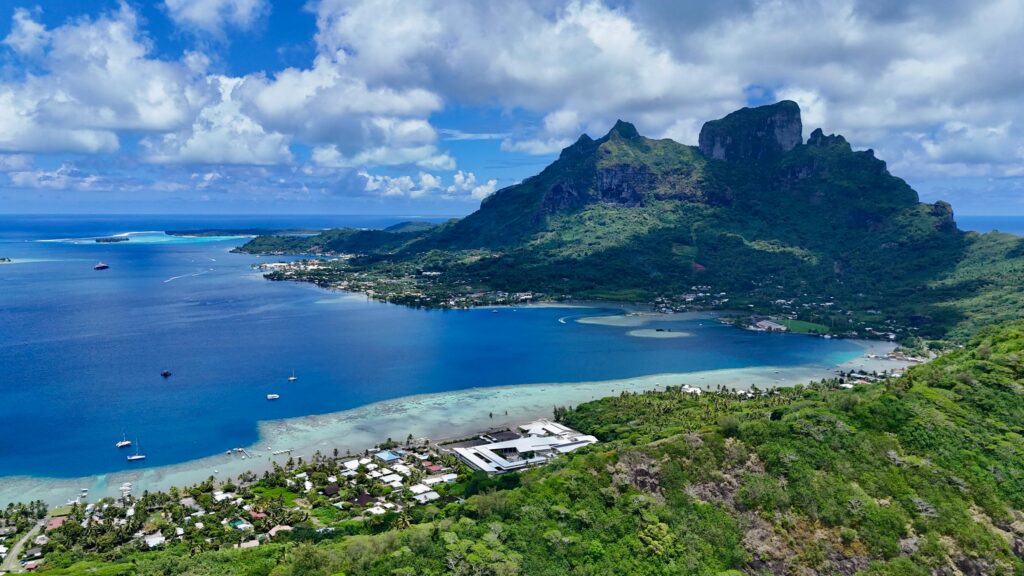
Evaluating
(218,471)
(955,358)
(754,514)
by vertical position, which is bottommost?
(218,471)

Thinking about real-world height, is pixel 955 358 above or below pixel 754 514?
above

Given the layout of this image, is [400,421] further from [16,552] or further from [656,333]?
[656,333]

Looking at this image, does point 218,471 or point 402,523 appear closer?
point 402,523

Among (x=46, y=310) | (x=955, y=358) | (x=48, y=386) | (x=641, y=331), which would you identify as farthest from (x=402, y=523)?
(x=46, y=310)

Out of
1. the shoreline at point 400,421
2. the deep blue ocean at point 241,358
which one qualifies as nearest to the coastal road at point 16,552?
the shoreline at point 400,421

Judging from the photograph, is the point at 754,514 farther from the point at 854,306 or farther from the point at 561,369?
the point at 854,306

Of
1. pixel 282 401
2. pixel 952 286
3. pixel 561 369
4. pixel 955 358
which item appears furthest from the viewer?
pixel 952 286

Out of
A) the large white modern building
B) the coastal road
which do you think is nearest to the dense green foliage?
the coastal road

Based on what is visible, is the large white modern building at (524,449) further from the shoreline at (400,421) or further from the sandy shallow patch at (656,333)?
the sandy shallow patch at (656,333)
